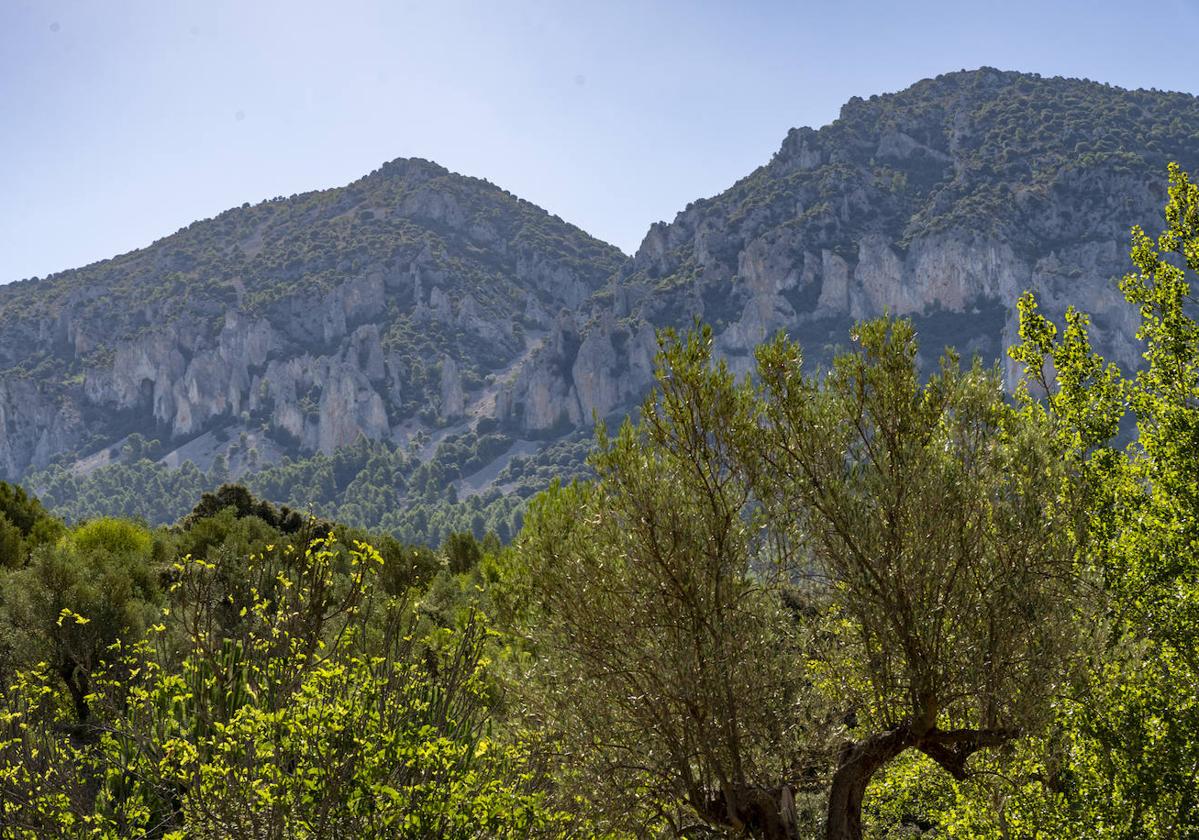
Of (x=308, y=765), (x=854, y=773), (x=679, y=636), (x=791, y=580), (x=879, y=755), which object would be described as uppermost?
(x=791, y=580)

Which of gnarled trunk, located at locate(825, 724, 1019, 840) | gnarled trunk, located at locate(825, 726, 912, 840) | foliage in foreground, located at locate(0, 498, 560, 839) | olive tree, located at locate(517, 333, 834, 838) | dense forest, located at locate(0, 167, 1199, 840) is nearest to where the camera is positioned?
foliage in foreground, located at locate(0, 498, 560, 839)

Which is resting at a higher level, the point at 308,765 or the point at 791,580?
the point at 791,580

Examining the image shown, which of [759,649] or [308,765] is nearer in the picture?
[308,765]

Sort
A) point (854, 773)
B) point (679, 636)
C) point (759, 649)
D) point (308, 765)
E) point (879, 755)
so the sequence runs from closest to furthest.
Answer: point (308, 765)
point (679, 636)
point (759, 649)
point (879, 755)
point (854, 773)

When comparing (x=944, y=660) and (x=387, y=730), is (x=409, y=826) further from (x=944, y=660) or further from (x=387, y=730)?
(x=944, y=660)

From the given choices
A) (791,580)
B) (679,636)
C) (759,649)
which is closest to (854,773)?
(759,649)

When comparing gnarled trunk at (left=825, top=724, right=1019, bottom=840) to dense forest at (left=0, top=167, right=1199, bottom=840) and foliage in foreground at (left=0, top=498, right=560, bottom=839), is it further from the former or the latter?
foliage in foreground at (left=0, top=498, right=560, bottom=839)

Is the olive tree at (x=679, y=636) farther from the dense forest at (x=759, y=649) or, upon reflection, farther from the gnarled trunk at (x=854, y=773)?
the gnarled trunk at (x=854, y=773)

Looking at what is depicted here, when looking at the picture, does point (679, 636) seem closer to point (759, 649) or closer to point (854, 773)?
point (759, 649)

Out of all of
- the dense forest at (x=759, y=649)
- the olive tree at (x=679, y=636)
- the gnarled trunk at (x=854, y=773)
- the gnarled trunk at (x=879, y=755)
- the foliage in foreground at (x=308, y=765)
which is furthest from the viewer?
the gnarled trunk at (x=854, y=773)

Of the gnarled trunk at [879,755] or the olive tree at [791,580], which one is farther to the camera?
the gnarled trunk at [879,755]

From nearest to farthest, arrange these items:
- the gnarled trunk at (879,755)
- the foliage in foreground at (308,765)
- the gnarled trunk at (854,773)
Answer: the foliage in foreground at (308,765)
the gnarled trunk at (879,755)
the gnarled trunk at (854,773)

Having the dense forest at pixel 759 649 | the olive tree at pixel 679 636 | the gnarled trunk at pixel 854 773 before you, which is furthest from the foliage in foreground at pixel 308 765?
the gnarled trunk at pixel 854 773

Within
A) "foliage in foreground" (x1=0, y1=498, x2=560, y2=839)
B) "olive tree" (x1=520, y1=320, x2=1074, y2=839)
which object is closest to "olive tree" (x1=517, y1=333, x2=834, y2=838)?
"olive tree" (x1=520, y1=320, x2=1074, y2=839)
